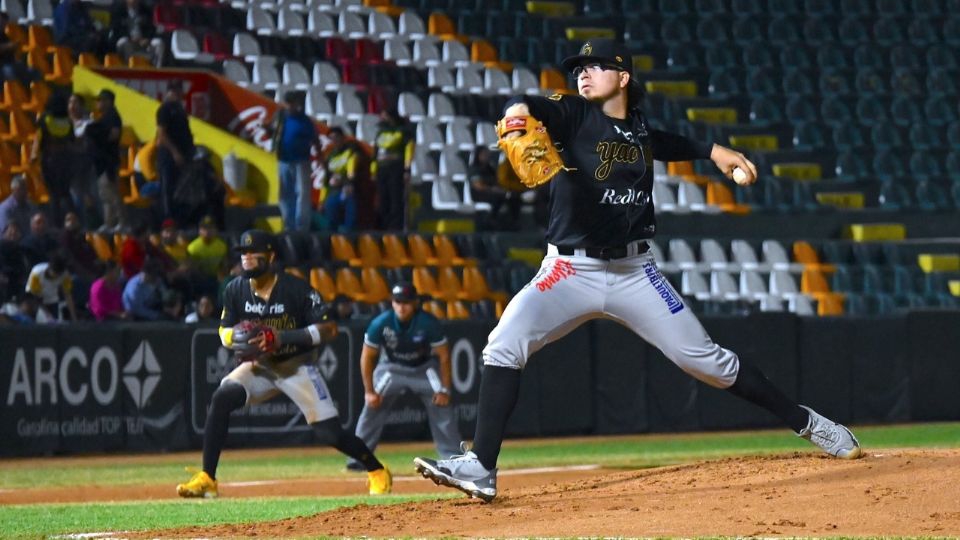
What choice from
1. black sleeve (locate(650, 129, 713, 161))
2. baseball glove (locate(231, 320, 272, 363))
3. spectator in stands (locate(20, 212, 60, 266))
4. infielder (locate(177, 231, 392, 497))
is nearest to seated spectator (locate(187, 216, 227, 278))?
spectator in stands (locate(20, 212, 60, 266))

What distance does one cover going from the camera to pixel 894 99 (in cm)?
2798

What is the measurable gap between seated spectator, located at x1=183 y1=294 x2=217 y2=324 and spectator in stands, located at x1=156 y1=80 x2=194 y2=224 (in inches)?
72.9

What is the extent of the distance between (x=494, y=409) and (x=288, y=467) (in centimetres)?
852

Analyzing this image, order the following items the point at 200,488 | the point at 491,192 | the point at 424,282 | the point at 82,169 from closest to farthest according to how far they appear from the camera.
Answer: the point at 200,488, the point at 82,169, the point at 424,282, the point at 491,192

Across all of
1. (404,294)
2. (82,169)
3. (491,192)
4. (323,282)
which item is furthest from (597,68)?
(491,192)

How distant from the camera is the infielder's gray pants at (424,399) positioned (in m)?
15.7

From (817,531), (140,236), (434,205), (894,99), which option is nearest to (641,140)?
(817,531)

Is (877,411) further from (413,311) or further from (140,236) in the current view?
(140,236)

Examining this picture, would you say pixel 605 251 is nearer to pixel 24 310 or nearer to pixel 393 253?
pixel 24 310

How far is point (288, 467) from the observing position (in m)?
16.5

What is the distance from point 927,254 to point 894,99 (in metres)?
4.16

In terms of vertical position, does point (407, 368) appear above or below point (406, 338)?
below

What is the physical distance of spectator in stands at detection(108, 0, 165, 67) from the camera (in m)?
22.9

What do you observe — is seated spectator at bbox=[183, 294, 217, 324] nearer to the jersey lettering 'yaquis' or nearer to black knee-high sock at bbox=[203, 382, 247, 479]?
the jersey lettering 'yaquis'
